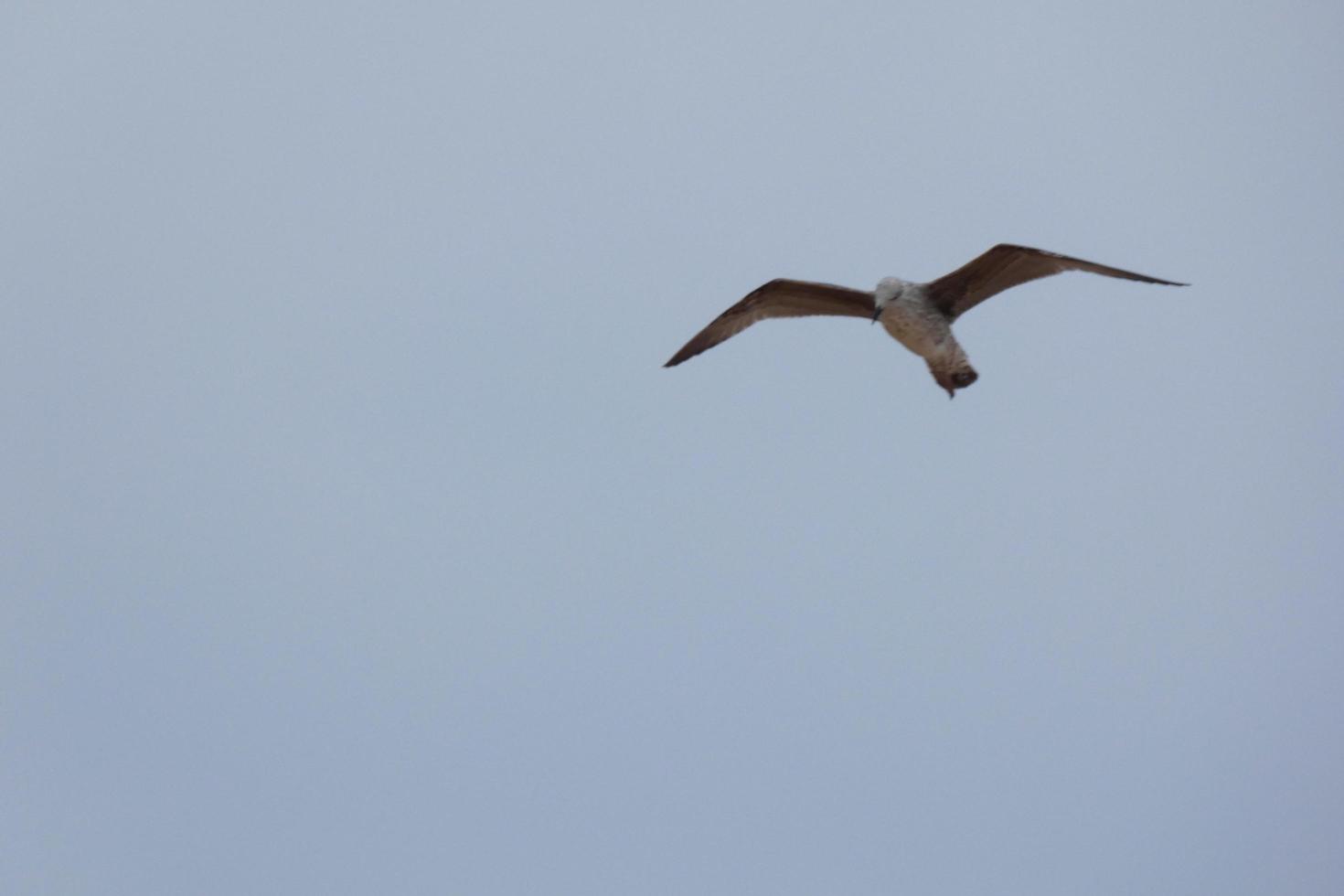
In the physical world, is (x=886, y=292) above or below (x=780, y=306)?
below

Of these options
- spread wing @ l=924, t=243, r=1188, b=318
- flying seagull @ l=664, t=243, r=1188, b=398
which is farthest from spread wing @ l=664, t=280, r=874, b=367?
spread wing @ l=924, t=243, r=1188, b=318

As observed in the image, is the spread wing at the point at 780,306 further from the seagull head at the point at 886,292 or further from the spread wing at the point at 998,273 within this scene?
the spread wing at the point at 998,273

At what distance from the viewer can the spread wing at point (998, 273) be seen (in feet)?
77.3

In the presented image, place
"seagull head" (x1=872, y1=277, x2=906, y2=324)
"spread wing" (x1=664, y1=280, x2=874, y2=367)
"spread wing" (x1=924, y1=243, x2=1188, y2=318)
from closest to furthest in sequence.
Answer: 1. "spread wing" (x1=924, y1=243, x2=1188, y2=318)
2. "seagull head" (x1=872, y1=277, x2=906, y2=324)
3. "spread wing" (x1=664, y1=280, x2=874, y2=367)

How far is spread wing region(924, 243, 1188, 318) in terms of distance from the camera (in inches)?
928

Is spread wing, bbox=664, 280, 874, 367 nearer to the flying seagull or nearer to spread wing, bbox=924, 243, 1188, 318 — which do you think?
the flying seagull

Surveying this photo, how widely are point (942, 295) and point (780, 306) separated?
3.06m

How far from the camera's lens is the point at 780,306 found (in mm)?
26188

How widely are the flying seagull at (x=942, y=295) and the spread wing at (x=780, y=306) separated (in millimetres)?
21

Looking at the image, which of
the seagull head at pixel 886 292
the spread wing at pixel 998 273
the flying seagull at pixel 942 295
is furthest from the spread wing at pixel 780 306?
the spread wing at pixel 998 273

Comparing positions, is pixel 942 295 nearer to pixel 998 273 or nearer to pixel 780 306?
pixel 998 273

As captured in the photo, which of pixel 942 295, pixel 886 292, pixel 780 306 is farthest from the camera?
pixel 780 306

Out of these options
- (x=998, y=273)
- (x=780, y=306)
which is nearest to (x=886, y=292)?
→ (x=998, y=273)

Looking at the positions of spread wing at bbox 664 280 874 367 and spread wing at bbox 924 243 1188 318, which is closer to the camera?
spread wing at bbox 924 243 1188 318
